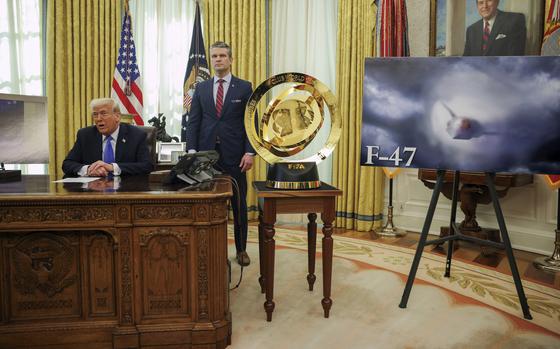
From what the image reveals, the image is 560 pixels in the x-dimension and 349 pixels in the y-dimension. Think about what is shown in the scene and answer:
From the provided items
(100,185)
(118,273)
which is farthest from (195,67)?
(118,273)

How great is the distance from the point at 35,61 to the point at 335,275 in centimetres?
452

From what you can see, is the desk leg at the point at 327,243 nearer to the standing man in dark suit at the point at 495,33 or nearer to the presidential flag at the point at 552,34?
the presidential flag at the point at 552,34

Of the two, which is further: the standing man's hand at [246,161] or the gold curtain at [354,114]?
the gold curtain at [354,114]

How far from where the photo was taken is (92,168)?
2742mm

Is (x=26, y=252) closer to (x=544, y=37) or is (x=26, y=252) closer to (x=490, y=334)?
(x=490, y=334)

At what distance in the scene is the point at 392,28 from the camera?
14.8 ft

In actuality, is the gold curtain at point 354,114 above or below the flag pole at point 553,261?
above

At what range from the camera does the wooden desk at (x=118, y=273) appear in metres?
2.02

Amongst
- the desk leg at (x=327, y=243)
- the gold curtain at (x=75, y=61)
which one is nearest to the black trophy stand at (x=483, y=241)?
the desk leg at (x=327, y=243)

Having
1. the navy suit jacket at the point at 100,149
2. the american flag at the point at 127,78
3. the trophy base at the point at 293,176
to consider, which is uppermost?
the american flag at the point at 127,78

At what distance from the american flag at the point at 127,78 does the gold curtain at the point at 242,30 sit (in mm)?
942

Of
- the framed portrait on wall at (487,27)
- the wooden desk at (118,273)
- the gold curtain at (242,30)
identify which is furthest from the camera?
the gold curtain at (242,30)

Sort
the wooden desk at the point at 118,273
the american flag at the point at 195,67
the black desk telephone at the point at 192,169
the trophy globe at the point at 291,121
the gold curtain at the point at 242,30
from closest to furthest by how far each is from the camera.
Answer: the wooden desk at the point at 118,273 → the black desk telephone at the point at 192,169 → the trophy globe at the point at 291,121 → the american flag at the point at 195,67 → the gold curtain at the point at 242,30

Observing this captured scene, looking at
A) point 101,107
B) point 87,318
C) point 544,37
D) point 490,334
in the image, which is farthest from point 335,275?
point 544,37
